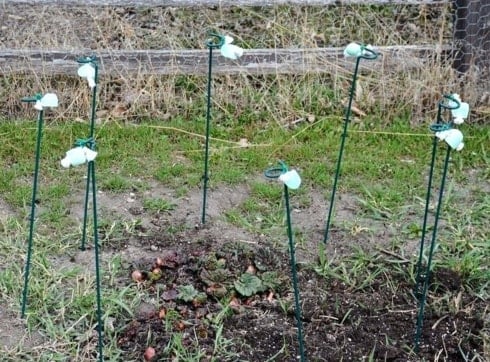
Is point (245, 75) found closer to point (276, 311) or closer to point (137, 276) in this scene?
point (137, 276)

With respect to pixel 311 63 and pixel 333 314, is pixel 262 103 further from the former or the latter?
pixel 333 314

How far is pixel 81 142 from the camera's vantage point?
9.11 feet

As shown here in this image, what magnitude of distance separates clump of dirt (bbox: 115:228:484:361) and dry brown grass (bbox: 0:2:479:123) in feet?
5.22

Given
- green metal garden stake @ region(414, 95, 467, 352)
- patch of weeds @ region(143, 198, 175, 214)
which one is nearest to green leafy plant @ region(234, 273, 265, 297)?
green metal garden stake @ region(414, 95, 467, 352)

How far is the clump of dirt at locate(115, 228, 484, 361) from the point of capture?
3088 millimetres

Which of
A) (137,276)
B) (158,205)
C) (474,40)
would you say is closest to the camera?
(137,276)

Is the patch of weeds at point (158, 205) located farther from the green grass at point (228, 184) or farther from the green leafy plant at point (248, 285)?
the green leafy plant at point (248, 285)

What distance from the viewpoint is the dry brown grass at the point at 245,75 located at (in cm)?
500

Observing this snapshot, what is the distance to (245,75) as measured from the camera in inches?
200

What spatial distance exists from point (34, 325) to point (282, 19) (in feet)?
9.90

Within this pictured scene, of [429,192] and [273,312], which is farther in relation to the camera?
[273,312]

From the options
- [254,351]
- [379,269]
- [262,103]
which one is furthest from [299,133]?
[254,351]

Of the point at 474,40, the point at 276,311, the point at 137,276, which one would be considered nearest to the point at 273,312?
the point at 276,311

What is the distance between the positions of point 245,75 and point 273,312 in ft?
→ 6.98
